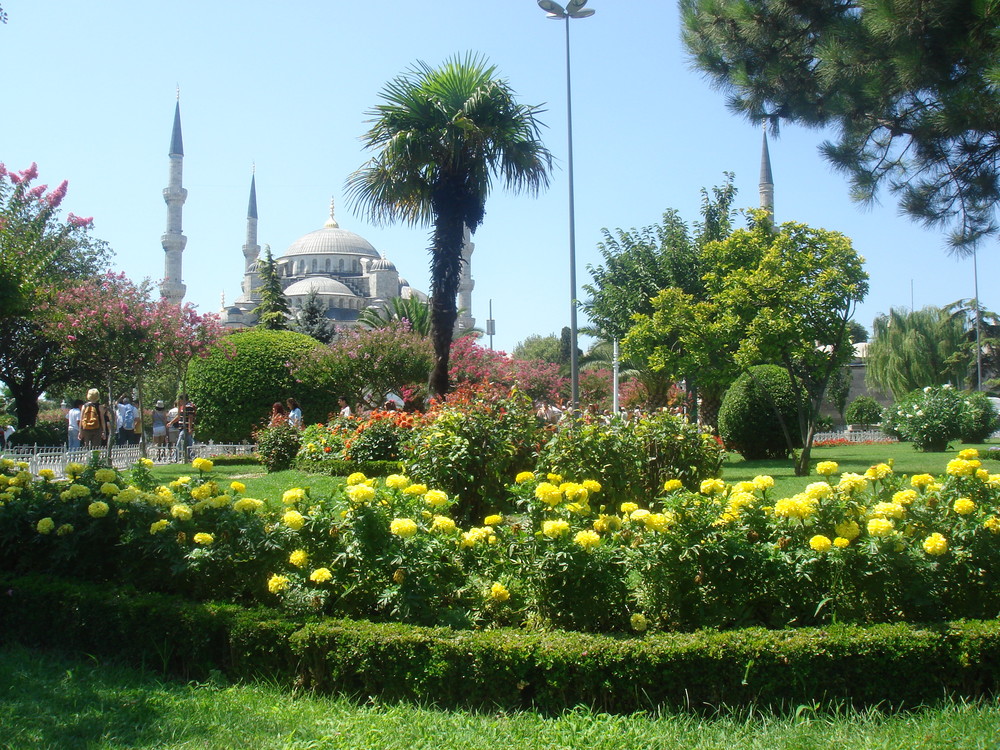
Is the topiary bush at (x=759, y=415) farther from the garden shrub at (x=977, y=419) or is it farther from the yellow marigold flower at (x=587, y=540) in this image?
the yellow marigold flower at (x=587, y=540)

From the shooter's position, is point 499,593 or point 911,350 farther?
point 911,350

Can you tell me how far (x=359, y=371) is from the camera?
62.8 feet

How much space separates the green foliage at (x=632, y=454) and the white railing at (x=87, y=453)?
4.28m

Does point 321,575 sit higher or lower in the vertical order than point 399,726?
higher

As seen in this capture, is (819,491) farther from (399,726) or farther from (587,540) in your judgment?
(399,726)

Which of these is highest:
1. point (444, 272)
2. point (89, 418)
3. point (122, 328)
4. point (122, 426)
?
point (444, 272)

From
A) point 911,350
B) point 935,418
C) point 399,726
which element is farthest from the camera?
point 911,350

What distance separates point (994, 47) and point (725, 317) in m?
6.06

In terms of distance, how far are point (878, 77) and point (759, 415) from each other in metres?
9.37

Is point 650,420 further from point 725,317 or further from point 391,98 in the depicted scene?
point 391,98

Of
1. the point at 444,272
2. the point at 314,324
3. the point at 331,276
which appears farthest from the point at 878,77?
the point at 331,276

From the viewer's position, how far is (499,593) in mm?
3648

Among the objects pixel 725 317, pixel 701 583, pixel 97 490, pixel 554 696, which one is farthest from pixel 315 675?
pixel 725 317

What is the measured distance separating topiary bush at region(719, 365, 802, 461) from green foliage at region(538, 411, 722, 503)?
9.60m
